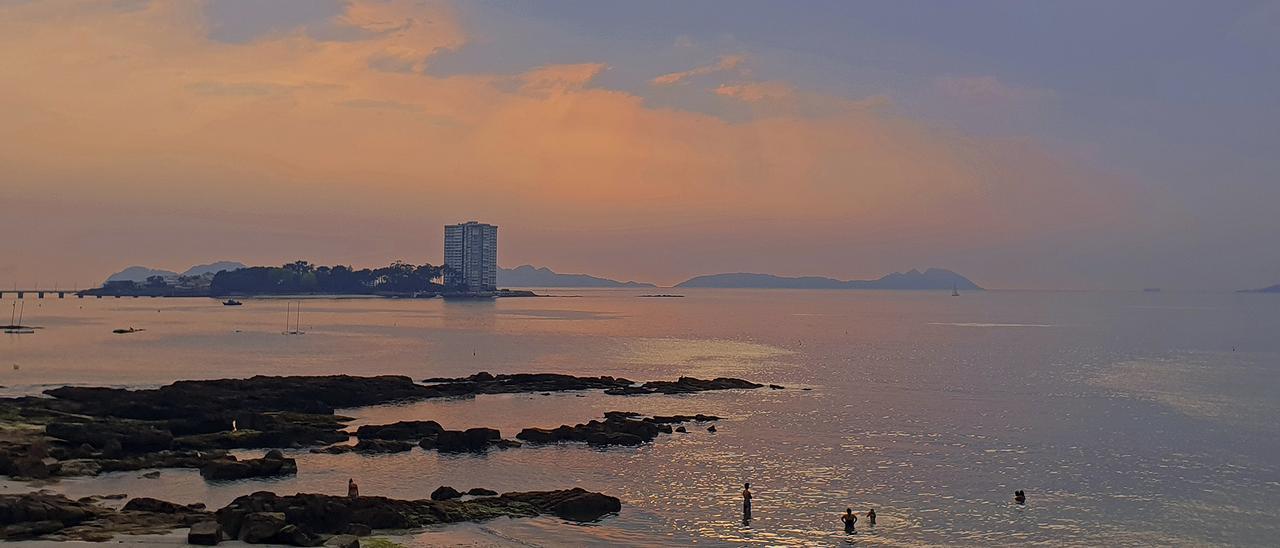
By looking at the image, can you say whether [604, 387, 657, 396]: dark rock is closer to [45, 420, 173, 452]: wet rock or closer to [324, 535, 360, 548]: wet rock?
[45, 420, 173, 452]: wet rock

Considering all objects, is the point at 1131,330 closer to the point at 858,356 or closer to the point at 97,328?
the point at 858,356

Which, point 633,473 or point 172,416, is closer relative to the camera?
point 633,473

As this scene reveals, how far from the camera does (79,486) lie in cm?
3016

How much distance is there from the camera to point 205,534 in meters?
22.1

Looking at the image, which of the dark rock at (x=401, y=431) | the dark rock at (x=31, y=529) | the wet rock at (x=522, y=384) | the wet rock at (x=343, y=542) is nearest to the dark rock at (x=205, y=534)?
the wet rock at (x=343, y=542)

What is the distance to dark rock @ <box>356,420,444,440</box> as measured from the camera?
138 ft

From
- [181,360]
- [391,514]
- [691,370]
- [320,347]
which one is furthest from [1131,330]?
[391,514]

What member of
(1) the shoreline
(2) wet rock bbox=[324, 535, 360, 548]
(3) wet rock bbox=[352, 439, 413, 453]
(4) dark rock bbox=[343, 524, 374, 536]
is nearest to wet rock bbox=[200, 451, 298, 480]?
(1) the shoreline

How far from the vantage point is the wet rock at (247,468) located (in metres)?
32.3

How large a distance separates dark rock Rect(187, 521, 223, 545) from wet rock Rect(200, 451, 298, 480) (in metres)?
10.3

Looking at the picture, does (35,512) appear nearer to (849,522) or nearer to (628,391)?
(849,522)

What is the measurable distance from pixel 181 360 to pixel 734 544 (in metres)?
73.0

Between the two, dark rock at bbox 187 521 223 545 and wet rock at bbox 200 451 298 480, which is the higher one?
dark rock at bbox 187 521 223 545

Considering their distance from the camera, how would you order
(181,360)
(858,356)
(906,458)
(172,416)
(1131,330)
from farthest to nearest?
(1131,330) < (858,356) < (181,360) < (172,416) < (906,458)
